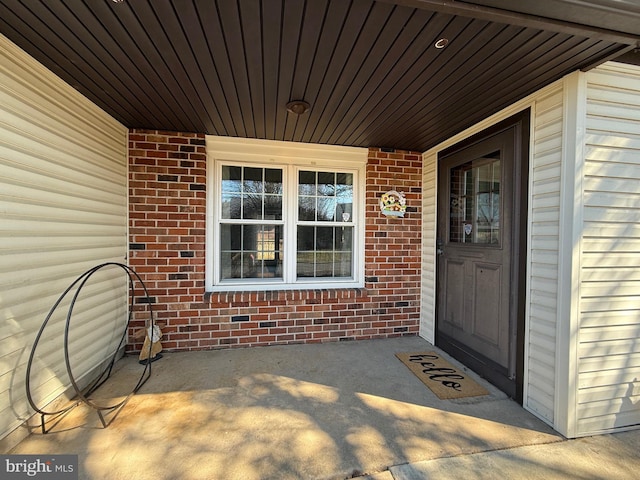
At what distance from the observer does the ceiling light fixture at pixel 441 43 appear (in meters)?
1.61

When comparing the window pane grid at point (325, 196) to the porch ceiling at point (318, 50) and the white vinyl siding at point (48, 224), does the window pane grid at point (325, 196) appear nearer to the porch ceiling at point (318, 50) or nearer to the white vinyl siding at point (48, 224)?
the porch ceiling at point (318, 50)

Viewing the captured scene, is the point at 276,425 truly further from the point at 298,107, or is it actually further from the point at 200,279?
the point at 298,107

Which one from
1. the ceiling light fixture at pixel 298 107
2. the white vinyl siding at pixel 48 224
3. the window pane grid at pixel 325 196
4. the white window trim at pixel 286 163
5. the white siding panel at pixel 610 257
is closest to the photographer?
the white vinyl siding at pixel 48 224

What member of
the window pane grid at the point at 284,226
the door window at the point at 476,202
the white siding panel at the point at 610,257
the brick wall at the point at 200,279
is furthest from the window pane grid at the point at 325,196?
the white siding panel at the point at 610,257

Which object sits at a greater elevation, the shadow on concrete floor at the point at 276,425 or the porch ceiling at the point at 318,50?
the porch ceiling at the point at 318,50

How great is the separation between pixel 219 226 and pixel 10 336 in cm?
191

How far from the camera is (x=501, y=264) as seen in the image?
2.52 metres

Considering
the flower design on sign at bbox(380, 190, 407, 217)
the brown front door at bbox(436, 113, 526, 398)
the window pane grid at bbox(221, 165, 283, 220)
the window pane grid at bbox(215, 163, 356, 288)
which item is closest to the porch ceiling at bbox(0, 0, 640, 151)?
the brown front door at bbox(436, 113, 526, 398)

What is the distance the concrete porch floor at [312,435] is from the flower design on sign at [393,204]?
6.22ft

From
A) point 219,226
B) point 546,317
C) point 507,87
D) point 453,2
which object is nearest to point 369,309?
point 546,317

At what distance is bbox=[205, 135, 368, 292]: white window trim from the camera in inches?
129

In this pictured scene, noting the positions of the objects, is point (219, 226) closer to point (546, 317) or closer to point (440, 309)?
point (440, 309)

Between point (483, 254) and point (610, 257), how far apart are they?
0.88 metres

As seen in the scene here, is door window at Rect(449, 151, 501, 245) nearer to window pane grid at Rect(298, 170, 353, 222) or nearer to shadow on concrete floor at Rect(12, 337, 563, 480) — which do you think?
window pane grid at Rect(298, 170, 353, 222)
